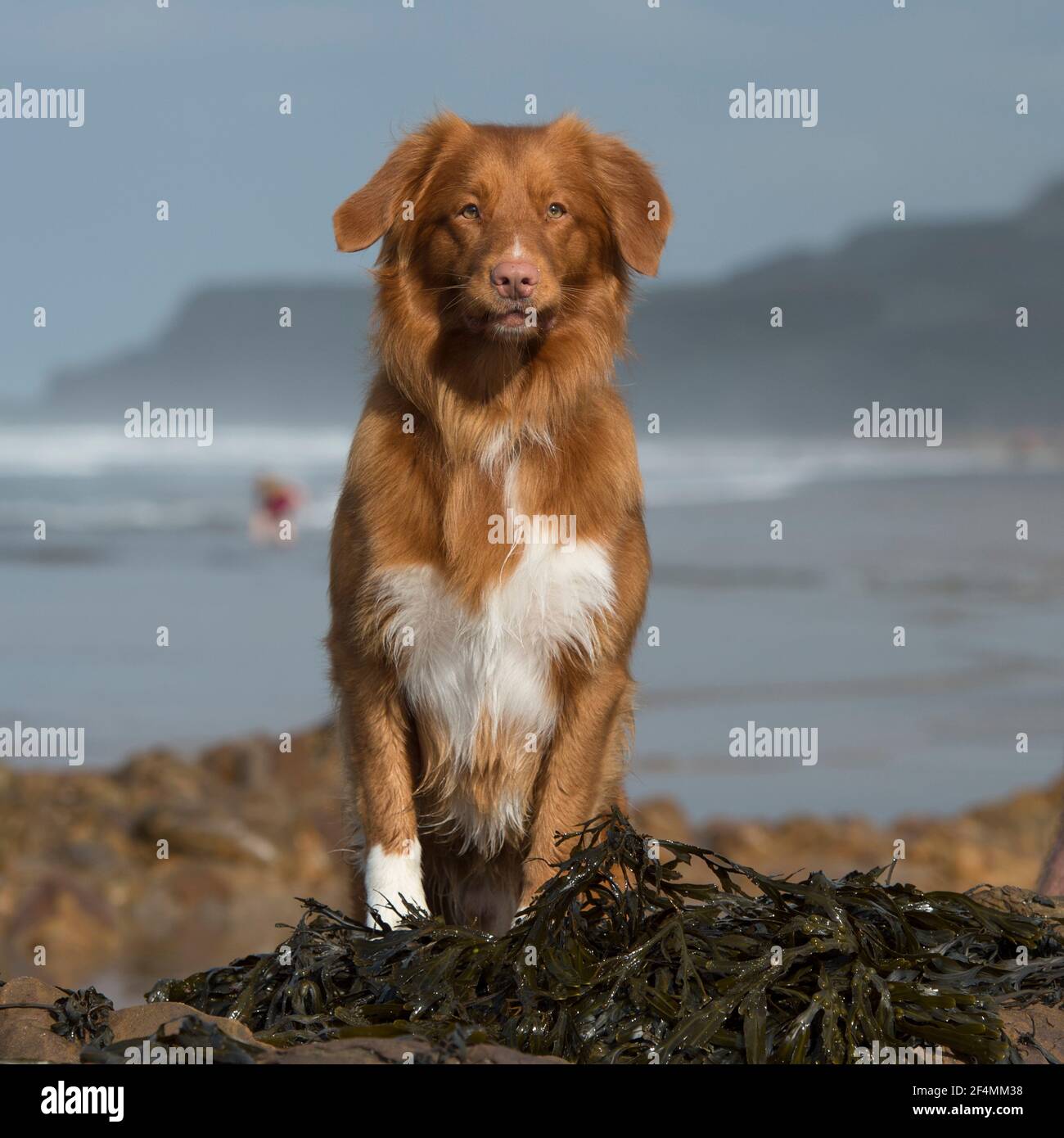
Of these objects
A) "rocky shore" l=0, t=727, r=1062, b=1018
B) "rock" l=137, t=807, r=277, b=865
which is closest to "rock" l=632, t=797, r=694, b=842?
"rocky shore" l=0, t=727, r=1062, b=1018

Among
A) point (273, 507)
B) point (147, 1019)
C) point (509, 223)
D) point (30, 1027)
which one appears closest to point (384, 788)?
point (147, 1019)

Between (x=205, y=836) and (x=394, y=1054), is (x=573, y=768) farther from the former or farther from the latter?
(x=205, y=836)

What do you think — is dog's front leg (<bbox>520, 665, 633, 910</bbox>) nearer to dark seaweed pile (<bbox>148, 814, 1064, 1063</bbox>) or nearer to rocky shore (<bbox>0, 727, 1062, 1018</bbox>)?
dark seaweed pile (<bbox>148, 814, 1064, 1063</bbox>)

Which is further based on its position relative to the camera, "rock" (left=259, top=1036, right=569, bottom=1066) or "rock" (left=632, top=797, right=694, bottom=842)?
"rock" (left=632, top=797, right=694, bottom=842)

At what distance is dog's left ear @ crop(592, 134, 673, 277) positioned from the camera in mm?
6297

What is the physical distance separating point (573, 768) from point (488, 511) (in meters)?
1.15

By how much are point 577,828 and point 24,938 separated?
21.2ft

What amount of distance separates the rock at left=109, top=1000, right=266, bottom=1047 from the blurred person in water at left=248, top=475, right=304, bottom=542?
54.5ft

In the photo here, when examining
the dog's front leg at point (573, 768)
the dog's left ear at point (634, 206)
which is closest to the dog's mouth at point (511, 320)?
the dog's left ear at point (634, 206)

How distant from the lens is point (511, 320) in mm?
6012

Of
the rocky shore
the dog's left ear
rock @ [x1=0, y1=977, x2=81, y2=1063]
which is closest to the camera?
rock @ [x1=0, y1=977, x2=81, y2=1063]

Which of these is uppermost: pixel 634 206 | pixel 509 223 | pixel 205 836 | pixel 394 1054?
pixel 634 206

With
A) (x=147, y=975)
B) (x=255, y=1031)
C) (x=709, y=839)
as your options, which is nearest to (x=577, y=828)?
(x=255, y=1031)

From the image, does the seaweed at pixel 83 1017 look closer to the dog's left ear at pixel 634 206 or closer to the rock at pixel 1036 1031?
the rock at pixel 1036 1031
